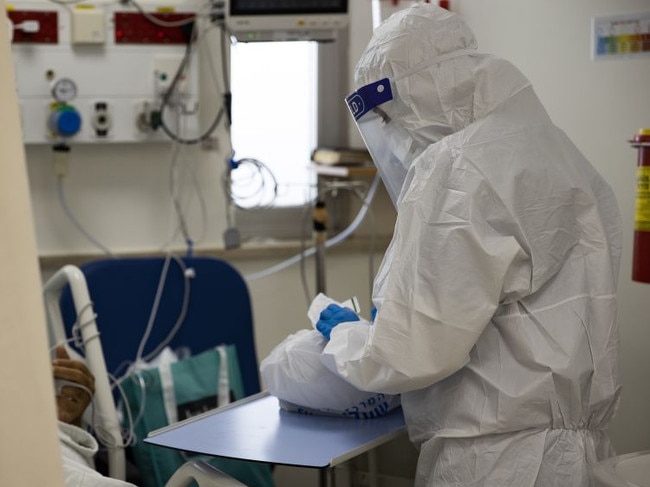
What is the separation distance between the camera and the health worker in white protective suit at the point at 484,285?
175 centimetres

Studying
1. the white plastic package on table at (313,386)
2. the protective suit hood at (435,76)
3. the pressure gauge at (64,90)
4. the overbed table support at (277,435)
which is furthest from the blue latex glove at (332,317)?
the pressure gauge at (64,90)

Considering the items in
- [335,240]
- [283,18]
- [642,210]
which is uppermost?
[283,18]

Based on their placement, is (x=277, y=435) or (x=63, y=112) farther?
(x=63, y=112)

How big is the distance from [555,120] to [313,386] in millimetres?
1082

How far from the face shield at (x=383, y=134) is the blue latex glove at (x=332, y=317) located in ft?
0.87

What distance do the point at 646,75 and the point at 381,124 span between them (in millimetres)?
790

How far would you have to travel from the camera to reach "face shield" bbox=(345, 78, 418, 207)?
1929mm

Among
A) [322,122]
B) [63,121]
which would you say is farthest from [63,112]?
[322,122]

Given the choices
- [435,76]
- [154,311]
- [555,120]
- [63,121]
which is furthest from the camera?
[63,121]

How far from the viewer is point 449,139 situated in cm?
182

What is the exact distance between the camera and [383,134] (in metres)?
2.02

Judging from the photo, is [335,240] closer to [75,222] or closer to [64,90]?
[75,222]

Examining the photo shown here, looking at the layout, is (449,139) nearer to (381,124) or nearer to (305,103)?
(381,124)

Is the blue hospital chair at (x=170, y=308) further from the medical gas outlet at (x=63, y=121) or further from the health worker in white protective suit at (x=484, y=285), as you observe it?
the health worker in white protective suit at (x=484, y=285)
